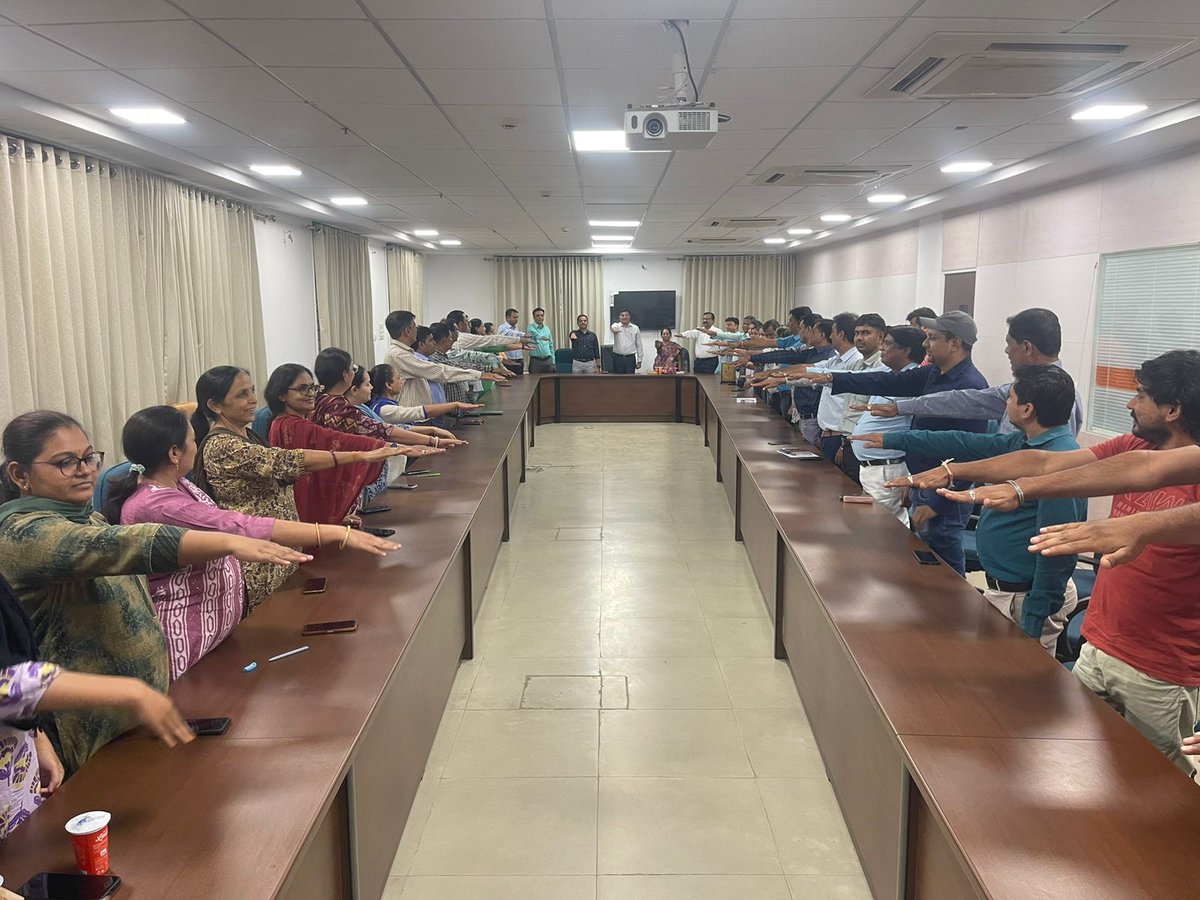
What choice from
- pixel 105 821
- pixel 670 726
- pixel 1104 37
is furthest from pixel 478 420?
pixel 105 821

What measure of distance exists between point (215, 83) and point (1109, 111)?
4.63m

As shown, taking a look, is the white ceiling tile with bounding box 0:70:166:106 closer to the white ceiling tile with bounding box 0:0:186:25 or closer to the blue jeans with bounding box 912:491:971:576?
the white ceiling tile with bounding box 0:0:186:25

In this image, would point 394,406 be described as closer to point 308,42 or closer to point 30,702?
point 308,42

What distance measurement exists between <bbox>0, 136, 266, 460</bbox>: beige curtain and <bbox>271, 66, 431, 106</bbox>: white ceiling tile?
6.86 ft

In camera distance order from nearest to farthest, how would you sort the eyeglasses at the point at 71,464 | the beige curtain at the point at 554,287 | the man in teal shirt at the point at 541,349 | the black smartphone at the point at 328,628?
the eyeglasses at the point at 71,464
the black smartphone at the point at 328,628
the man in teal shirt at the point at 541,349
the beige curtain at the point at 554,287

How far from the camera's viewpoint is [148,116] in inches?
176

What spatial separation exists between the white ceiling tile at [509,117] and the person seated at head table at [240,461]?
7.40ft

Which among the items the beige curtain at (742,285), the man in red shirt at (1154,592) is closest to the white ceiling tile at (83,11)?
the man in red shirt at (1154,592)

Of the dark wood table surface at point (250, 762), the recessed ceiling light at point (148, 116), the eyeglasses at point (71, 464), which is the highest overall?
the recessed ceiling light at point (148, 116)

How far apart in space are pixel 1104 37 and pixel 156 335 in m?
6.32

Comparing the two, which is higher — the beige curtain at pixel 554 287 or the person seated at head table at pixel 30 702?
the beige curtain at pixel 554 287

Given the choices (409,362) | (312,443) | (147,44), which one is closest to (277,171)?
(409,362)

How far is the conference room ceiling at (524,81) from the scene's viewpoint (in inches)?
114

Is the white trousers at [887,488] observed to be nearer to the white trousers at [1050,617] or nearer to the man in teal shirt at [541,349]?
the white trousers at [1050,617]
